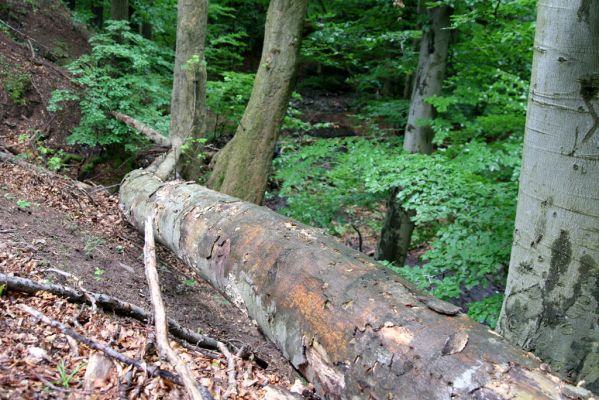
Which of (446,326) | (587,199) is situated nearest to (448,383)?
(446,326)

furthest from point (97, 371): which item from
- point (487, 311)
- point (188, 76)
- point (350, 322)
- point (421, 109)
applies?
point (421, 109)

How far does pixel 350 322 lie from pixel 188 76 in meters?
5.58

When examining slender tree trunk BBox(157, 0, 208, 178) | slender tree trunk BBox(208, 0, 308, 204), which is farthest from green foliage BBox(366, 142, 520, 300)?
slender tree trunk BBox(157, 0, 208, 178)

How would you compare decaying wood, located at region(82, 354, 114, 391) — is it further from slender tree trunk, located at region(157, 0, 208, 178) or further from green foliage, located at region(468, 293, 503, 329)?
slender tree trunk, located at region(157, 0, 208, 178)

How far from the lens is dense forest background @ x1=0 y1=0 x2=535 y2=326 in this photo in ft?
13.7

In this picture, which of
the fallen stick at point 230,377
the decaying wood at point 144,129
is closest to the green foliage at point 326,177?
the decaying wood at point 144,129

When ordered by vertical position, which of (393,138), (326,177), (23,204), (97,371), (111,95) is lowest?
(97,371)

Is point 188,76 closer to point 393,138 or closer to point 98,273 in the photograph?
point 393,138

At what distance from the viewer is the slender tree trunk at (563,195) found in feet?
7.08

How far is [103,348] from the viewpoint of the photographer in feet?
8.43

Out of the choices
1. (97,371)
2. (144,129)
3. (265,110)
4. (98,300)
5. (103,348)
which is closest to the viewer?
(97,371)

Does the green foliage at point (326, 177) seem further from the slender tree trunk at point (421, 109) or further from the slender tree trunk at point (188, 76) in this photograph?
the slender tree trunk at point (188, 76)

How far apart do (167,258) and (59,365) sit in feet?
11.0

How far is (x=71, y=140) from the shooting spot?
7.33m
